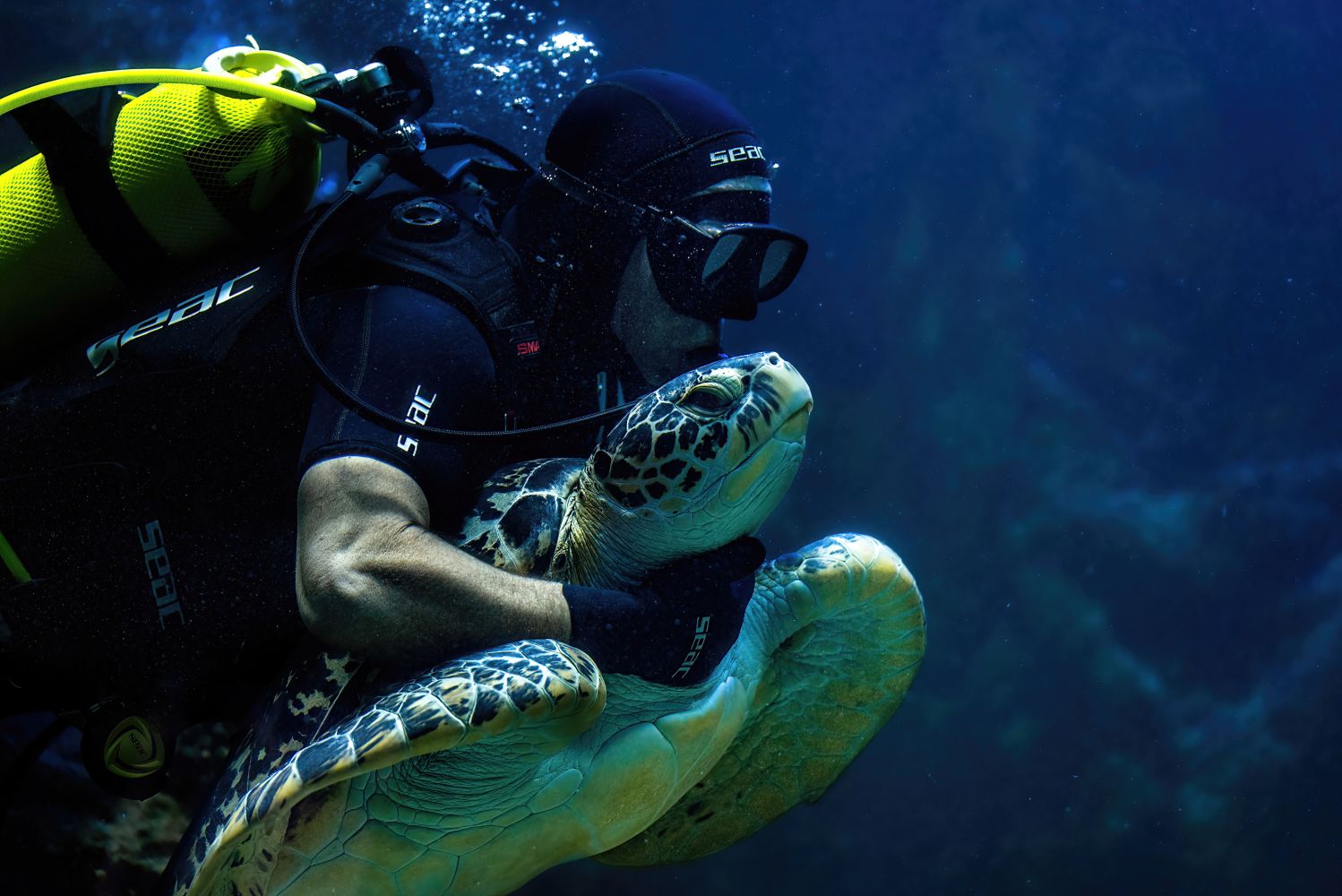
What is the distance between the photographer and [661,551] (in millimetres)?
1391

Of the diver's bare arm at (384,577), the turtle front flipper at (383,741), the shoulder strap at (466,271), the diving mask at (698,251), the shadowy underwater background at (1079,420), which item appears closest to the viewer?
the turtle front flipper at (383,741)

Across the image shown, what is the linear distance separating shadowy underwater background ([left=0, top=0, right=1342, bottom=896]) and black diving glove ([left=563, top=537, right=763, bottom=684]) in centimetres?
359

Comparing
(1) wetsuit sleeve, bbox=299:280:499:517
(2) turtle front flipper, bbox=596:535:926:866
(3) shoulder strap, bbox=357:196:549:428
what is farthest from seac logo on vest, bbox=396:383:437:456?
(2) turtle front flipper, bbox=596:535:926:866

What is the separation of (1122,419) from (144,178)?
15.8 ft

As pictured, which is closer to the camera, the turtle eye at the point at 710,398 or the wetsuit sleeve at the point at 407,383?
the wetsuit sleeve at the point at 407,383

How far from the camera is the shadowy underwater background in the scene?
446 cm

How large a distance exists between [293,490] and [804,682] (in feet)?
3.86

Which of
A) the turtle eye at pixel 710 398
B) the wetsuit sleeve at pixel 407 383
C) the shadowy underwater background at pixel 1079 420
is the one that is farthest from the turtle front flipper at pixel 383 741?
the shadowy underwater background at pixel 1079 420

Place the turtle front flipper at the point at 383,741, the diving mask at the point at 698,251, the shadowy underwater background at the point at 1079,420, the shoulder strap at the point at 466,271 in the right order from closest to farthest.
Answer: the turtle front flipper at the point at 383,741 → the shoulder strap at the point at 466,271 → the diving mask at the point at 698,251 → the shadowy underwater background at the point at 1079,420

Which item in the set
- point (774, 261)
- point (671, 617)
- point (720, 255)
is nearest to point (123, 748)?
point (671, 617)

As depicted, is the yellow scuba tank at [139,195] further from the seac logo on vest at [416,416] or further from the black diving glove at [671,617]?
the black diving glove at [671,617]

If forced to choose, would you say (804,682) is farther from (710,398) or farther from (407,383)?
(407,383)

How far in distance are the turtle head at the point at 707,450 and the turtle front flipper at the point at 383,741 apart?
0.98ft

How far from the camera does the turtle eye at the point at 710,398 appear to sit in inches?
51.3
